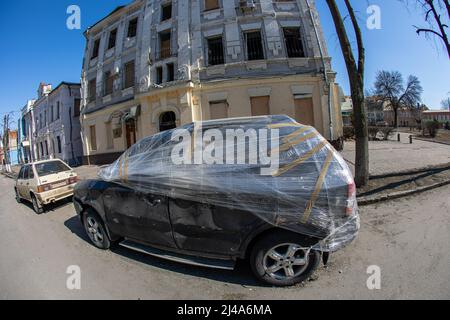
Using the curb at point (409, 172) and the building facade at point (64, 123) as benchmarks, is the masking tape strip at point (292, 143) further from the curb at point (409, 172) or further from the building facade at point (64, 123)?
the building facade at point (64, 123)

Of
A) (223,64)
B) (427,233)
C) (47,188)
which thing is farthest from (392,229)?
(223,64)

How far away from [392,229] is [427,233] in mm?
477

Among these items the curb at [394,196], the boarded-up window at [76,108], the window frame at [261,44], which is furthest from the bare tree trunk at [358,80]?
the boarded-up window at [76,108]

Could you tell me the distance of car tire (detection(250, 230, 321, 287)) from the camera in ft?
8.29

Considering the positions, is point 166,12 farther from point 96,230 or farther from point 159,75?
point 96,230

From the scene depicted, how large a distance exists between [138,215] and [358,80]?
6123mm

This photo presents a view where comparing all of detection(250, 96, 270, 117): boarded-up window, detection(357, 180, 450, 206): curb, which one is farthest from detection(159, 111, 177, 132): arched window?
detection(357, 180, 450, 206): curb

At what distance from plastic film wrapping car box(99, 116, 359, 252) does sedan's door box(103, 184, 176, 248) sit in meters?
0.18

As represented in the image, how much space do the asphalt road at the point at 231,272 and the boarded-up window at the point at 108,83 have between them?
46.6ft

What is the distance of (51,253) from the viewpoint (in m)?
3.74

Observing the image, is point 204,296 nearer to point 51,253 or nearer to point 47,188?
point 51,253

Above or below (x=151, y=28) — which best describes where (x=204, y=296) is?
below
